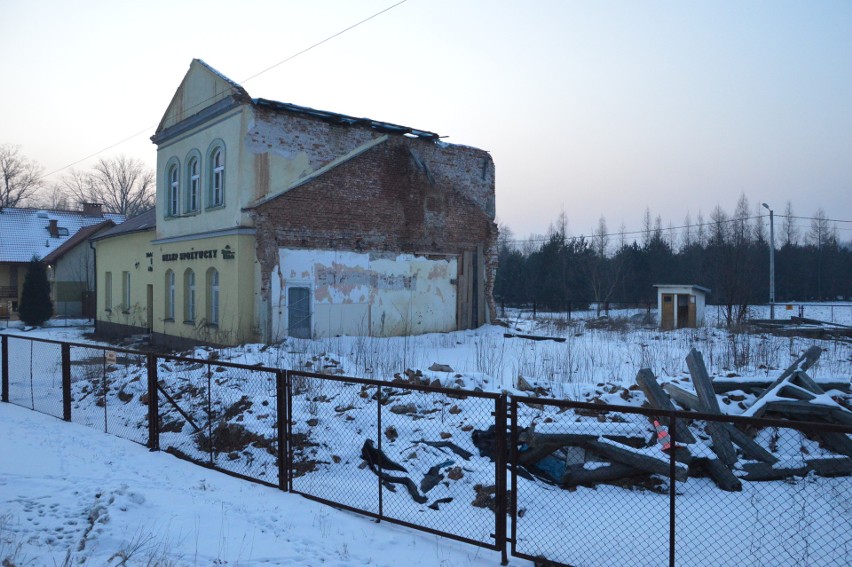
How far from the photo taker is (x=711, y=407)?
8.90 meters

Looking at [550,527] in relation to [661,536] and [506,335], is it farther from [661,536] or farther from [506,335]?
[506,335]

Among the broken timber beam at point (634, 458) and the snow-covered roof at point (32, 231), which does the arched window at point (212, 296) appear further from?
the snow-covered roof at point (32, 231)

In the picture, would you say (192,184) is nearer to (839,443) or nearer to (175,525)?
(175,525)

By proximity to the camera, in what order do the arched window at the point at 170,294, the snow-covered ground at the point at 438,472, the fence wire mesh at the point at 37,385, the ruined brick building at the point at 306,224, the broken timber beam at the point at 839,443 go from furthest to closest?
the arched window at the point at 170,294, the ruined brick building at the point at 306,224, the fence wire mesh at the point at 37,385, the broken timber beam at the point at 839,443, the snow-covered ground at the point at 438,472

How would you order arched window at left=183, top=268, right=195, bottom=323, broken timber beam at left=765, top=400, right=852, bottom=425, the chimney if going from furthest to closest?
the chimney → arched window at left=183, top=268, right=195, bottom=323 → broken timber beam at left=765, top=400, right=852, bottom=425

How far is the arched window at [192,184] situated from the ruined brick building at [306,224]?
0.21 feet

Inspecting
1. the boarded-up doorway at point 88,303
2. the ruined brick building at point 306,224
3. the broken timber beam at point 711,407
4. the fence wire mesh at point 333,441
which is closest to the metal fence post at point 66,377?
the fence wire mesh at point 333,441

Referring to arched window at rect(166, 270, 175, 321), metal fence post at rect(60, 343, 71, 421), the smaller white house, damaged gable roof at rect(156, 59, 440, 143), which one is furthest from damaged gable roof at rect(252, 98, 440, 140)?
the smaller white house

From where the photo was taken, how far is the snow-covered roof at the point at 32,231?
4256cm

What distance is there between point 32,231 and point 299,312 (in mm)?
35276

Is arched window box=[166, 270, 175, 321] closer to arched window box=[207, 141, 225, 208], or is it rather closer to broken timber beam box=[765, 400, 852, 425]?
arched window box=[207, 141, 225, 208]

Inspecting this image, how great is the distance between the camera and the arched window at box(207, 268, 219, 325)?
20328mm

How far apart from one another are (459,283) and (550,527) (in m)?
16.7

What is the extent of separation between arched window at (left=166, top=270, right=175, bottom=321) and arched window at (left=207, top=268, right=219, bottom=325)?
3467 millimetres
